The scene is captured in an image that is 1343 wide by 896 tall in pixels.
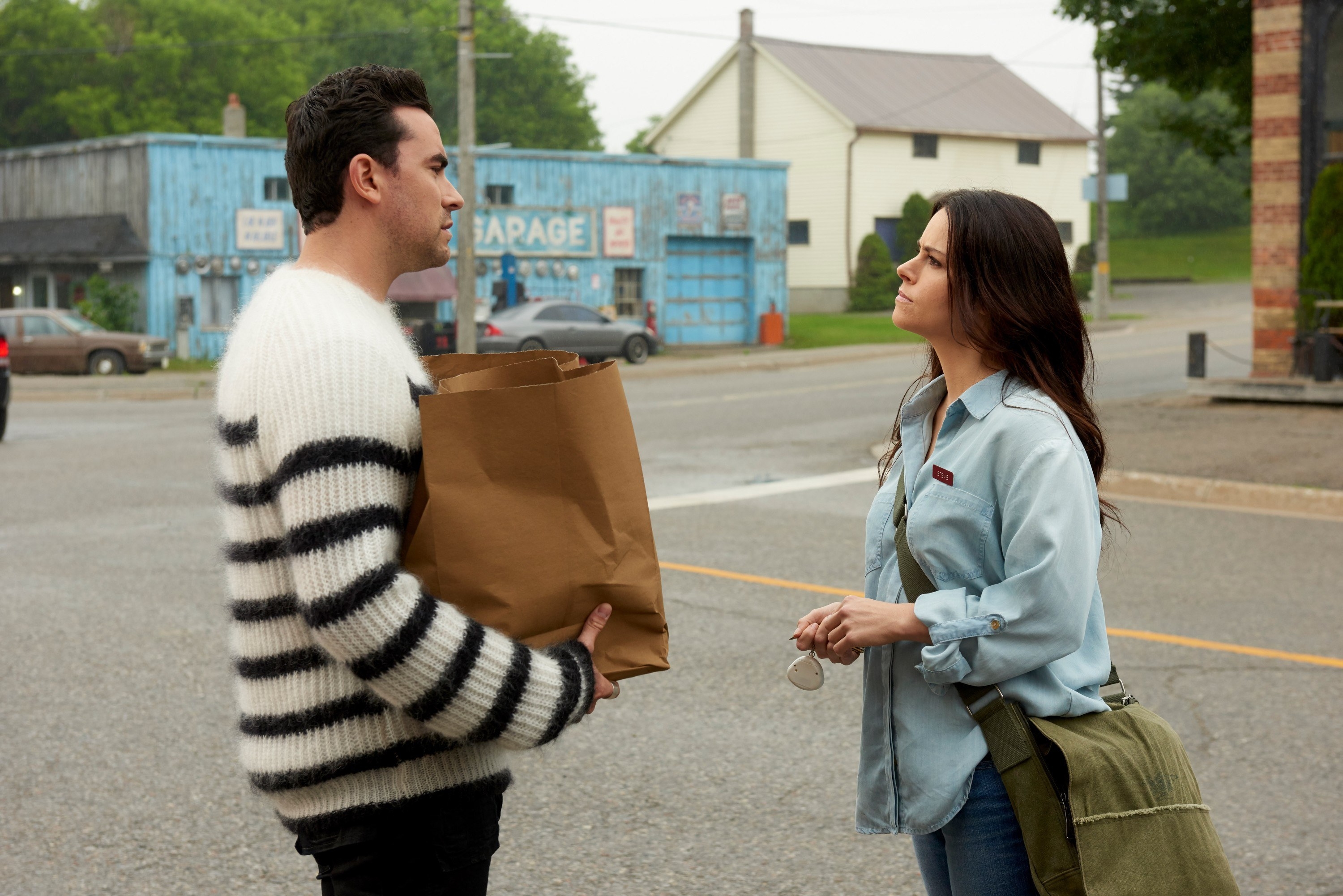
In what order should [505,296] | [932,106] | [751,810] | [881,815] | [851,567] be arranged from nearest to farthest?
[881,815]
[751,810]
[851,567]
[505,296]
[932,106]

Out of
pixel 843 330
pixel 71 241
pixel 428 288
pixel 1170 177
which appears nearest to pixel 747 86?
pixel 843 330

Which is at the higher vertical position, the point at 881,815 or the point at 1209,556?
the point at 881,815

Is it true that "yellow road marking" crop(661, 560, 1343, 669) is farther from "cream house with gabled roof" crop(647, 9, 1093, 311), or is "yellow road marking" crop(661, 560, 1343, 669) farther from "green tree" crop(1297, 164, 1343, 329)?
"cream house with gabled roof" crop(647, 9, 1093, 311)

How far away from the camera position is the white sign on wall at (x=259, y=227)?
30.5 m

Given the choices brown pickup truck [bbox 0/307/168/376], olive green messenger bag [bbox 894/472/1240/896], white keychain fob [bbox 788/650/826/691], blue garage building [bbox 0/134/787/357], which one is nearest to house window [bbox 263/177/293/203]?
blue garage building [bbox 0/134/787/357]

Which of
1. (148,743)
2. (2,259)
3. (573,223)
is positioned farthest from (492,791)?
(2,259)

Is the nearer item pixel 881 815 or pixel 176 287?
pixel 881 815

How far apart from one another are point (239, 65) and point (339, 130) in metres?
65.4

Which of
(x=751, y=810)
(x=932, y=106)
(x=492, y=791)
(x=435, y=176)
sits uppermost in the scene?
(x=932, y=106)

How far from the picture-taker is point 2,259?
33.3m

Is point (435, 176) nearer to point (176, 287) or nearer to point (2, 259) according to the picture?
point (176, 287)

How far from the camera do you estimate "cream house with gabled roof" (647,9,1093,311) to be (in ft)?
151

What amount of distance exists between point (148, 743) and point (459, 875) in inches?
136

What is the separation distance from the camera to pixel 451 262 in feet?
112
